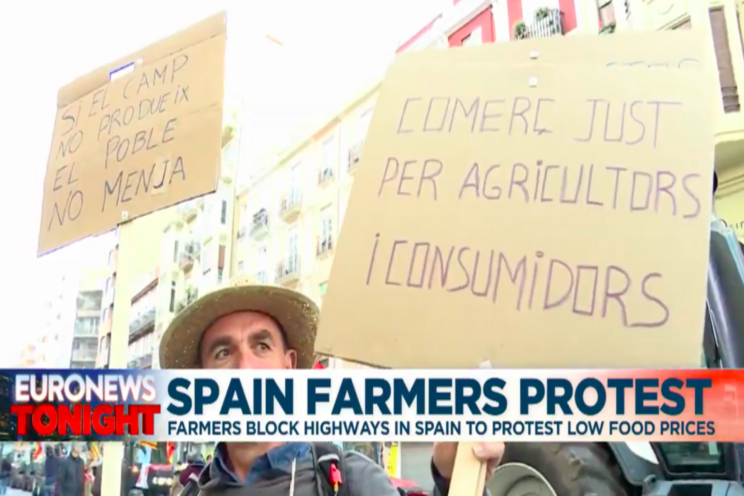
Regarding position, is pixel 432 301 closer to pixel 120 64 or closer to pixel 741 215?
pixel 120 64

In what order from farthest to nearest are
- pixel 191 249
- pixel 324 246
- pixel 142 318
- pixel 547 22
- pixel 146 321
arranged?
1. pixel 324 246
2. pixel 191 249
3. pixel 547 22
4. pixel 142 318
5. pixel 146 321

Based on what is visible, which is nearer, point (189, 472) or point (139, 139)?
point (189, 472)

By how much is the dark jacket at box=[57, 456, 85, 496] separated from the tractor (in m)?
4.07

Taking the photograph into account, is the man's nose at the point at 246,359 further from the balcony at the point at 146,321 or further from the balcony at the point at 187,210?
the balcony at the point at 187,210

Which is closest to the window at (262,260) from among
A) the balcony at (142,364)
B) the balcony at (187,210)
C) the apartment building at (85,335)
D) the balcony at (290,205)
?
the balcony at (290,205)

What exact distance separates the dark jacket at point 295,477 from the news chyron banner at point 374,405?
124 millimetres

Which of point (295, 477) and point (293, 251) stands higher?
point (293, 251)

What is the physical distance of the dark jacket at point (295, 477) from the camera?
1.57m

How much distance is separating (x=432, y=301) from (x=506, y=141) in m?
0.40

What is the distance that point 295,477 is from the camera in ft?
5.25

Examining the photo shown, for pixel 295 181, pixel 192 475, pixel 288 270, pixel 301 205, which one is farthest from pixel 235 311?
pixel 295 181

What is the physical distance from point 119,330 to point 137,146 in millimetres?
531

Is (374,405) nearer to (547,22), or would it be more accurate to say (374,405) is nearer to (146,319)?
(146,319)

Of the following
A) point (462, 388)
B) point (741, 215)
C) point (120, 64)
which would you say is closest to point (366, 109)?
point (741, 215)
